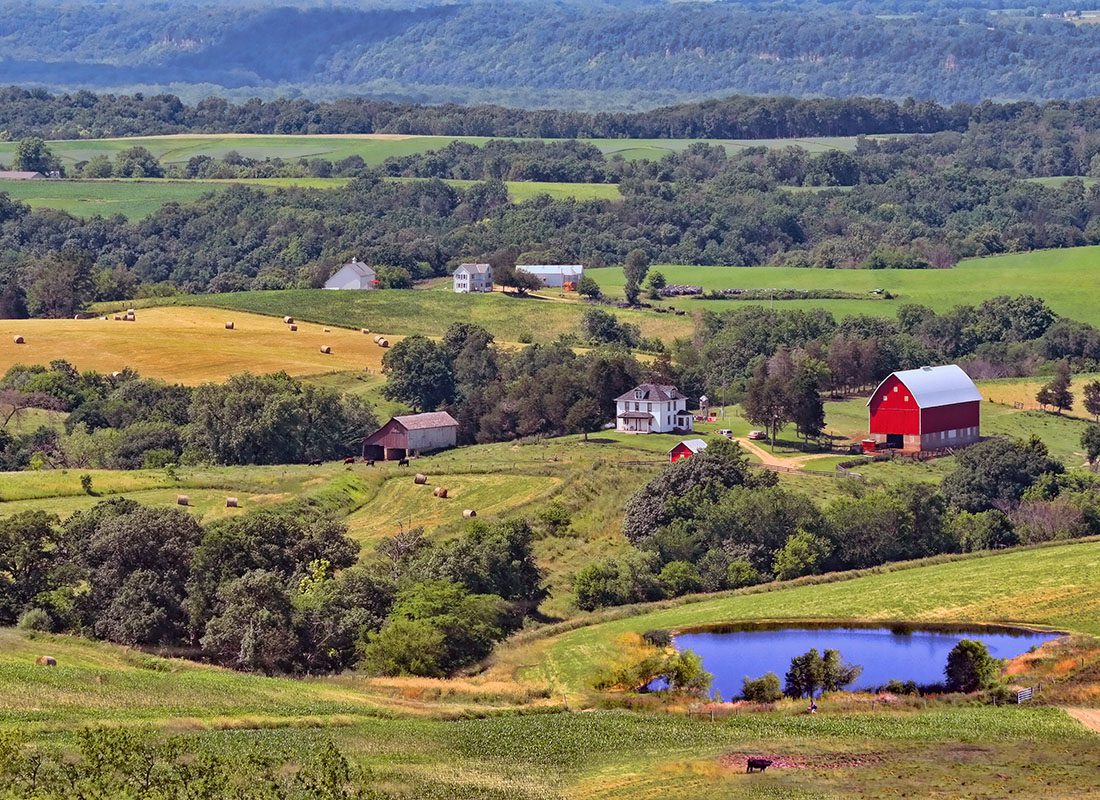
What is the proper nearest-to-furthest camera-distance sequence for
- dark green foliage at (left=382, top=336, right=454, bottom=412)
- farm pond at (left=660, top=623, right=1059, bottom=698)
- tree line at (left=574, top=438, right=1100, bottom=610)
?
farm pond at (left=660, top=623, right=1059, bottom=698) < tree line at (left=574, top=438, right=1100, bottom=610) < dark green foliage at (left=382, top=336, right=454, bottom=412)

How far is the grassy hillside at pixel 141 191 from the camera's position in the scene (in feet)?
584

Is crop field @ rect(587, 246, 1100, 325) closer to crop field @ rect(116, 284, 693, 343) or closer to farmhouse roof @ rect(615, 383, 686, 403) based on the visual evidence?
crop field @ rect(116, 284, 693, 343)

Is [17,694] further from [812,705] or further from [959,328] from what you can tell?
[959,328]

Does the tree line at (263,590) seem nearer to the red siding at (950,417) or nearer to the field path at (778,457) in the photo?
the field path at (778,457)

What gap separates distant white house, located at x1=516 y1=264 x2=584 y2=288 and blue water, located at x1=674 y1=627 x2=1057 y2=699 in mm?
85781

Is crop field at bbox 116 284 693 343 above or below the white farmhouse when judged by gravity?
above

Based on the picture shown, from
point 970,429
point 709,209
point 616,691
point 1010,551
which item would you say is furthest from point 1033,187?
point 616,691

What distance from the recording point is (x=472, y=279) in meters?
138

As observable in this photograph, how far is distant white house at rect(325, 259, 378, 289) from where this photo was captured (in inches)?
5433

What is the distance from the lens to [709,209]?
184000mm

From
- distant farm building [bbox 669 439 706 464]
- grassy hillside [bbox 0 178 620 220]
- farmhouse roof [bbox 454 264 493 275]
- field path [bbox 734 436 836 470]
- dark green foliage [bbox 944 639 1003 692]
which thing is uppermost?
grassy hillside [bbox 0 178 620 220]

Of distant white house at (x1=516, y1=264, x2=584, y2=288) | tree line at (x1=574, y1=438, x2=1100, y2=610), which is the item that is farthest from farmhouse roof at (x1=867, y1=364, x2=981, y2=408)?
distant white house at (x1=516, y1=264, x2=584, y2=288)

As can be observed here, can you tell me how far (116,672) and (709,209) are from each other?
13840 cm

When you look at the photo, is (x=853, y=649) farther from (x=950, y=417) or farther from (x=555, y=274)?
(x=555, y=274)
